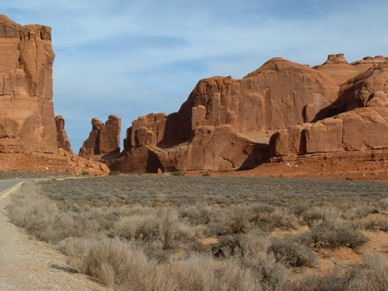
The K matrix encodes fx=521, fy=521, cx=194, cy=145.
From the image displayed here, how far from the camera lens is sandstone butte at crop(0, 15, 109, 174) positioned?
66500mm

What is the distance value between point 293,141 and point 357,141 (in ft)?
24.1

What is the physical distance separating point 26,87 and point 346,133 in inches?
1707

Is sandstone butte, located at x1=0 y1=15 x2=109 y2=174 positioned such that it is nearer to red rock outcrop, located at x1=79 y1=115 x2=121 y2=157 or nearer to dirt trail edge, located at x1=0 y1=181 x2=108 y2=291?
red rock outcrop, located at x1=79 y1=115 x2=121 y2=157

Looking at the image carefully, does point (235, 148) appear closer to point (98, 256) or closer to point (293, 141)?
point (293, 141)

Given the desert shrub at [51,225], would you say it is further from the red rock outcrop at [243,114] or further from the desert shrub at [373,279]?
the red rock outcrop at [243,114]

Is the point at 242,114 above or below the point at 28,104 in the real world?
below

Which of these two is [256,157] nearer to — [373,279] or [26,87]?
[26,87]

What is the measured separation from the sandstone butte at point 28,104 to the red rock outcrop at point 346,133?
96.3 ft

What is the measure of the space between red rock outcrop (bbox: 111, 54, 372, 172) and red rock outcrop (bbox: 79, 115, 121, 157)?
18.2 m

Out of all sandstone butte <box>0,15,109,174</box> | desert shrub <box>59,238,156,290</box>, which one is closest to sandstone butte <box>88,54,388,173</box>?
sandstone butte <box>0,15,109,174</box>

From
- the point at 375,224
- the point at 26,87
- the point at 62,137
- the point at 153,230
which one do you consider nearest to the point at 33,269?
the point at 153,230

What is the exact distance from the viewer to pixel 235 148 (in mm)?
72125

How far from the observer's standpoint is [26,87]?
7262 cm

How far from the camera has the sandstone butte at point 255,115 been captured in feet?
215
